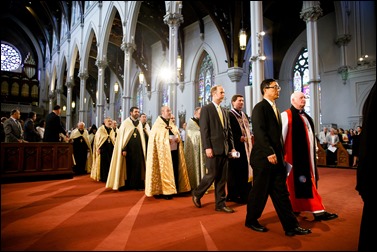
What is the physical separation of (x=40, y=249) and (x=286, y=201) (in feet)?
7.13

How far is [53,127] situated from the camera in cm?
652

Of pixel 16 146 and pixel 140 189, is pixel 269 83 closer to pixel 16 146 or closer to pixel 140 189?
pixel 140 189

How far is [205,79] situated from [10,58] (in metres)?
23.3

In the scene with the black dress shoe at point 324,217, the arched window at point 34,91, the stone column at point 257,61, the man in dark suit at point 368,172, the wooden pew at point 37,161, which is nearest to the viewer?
the man in dark suit at point 368,172

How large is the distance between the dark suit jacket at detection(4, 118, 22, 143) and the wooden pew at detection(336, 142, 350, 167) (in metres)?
10.2

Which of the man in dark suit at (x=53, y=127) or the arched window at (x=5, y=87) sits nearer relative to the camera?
the man in dark suit at (x=53, y=127)

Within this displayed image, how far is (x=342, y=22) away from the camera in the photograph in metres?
11.8

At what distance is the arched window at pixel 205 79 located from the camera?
49.4 ft

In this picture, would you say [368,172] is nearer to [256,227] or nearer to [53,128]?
[256,227]

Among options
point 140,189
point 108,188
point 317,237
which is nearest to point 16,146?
point 108,188

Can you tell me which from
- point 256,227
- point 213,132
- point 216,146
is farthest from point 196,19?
point 256,227

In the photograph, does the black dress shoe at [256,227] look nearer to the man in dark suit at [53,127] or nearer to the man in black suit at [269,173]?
the man in black suit at [269,173]

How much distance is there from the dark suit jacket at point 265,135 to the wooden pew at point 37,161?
5.83 metres

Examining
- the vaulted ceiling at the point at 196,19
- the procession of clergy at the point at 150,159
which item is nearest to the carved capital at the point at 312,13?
the vaulted ceiling at the point at 196,19
